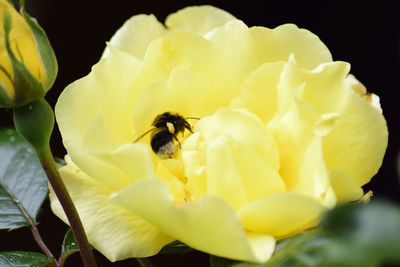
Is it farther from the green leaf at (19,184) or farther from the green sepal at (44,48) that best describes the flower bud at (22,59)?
the green leaf at (19,184)

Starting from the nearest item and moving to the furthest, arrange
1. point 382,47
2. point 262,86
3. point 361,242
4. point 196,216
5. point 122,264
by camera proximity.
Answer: point 361,242 → point 196,216 → point 262,86 → point 122,264 → point 382,47

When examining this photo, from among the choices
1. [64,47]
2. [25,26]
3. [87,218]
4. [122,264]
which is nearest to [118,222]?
[87,218]

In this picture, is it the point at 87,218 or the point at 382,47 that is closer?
the point at 87,218

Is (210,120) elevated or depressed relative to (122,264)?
elevated

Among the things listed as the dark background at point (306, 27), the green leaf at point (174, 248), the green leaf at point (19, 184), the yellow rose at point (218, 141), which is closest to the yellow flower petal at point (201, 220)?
the yellow rose at point (218, 141)

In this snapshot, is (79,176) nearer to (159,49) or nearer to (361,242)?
(159,49)
